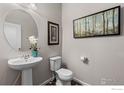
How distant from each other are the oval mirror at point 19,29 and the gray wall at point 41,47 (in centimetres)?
7

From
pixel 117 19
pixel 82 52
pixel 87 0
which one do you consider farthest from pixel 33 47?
pixel 117 19

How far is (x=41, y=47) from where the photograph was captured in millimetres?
2027

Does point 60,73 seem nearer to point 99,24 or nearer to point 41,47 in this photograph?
point 41,47

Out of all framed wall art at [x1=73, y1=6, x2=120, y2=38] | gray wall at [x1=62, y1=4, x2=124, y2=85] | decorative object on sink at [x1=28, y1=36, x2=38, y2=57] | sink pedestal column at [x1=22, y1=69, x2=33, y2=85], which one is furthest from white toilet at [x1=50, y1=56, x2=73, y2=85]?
framed wall art at [x1=73, y1=6, x2=120, y2=38]

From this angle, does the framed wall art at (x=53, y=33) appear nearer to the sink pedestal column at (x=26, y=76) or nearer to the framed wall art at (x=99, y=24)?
the framed wall art at (x=99, y=24)

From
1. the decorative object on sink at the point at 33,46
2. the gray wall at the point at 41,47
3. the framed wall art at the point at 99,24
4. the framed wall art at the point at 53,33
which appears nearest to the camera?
the gray wall at the point at 41,47

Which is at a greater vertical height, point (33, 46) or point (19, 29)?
point (19, 29)

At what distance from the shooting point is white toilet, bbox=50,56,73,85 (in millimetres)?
1836

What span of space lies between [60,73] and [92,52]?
806 millimetres

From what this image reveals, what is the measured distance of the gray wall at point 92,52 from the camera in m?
1.55

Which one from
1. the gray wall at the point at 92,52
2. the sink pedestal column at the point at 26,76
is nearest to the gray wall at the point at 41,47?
the sink pedestal column at the point at 26,76

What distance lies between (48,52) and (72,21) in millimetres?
982

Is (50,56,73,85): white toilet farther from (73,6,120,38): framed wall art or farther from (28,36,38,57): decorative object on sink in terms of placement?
(73,6,120,38): framed wall art

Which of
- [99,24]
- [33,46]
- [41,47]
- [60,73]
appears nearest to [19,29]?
[33,46]
